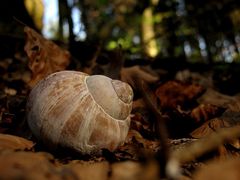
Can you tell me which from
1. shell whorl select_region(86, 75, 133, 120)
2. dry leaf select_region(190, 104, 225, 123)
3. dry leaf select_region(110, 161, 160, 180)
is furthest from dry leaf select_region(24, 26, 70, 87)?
dry leaf select_region(110, 161, 160, 180)

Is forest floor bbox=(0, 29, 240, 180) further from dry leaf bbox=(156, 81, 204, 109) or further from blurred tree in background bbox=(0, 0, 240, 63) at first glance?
blurred tree in background bbox=(0, 0, 240, 63)

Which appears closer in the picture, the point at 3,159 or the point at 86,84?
the point at 3,159

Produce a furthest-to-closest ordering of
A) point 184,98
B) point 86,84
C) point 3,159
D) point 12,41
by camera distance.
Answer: point 12,41, point 184,98, point 86,84, point 3,159

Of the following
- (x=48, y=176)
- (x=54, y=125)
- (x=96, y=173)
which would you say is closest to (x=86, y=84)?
(x=54, y=125)

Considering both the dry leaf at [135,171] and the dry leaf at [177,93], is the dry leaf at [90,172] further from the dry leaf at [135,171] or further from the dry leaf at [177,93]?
the dry leaf at [177,93]

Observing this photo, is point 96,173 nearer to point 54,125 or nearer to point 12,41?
point 54,125

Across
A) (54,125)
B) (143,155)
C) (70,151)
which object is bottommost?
(70,151)

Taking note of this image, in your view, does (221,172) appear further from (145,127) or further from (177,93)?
(177,93)
